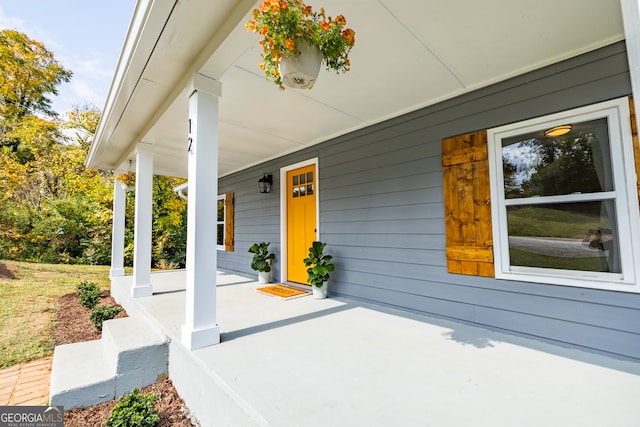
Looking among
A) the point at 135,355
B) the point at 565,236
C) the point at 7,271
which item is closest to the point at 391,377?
the point at 565,236

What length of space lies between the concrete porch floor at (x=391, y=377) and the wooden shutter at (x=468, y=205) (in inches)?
25.2

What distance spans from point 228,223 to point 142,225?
256 cm

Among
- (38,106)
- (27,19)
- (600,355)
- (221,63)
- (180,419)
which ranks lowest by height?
(180,419)

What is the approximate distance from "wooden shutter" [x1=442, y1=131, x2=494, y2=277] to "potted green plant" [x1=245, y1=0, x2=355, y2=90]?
1713mm

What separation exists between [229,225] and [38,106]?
29.3ft

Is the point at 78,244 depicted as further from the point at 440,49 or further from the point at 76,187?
the point at 440,49

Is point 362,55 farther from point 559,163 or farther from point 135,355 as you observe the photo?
point 135,355

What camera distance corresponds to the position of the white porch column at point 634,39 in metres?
0.53

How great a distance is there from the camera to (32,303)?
451 centimetres

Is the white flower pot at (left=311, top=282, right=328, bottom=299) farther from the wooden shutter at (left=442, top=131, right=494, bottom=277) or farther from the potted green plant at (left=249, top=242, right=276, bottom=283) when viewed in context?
the wooden shutter at (left=442, top=131, right=494, bottom=277)

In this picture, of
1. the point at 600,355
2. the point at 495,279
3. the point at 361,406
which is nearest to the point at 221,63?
the point at 361,406

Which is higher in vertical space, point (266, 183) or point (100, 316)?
point (266, 183)

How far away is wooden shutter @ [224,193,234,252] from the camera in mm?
6371

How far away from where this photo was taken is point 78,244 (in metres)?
8.59
